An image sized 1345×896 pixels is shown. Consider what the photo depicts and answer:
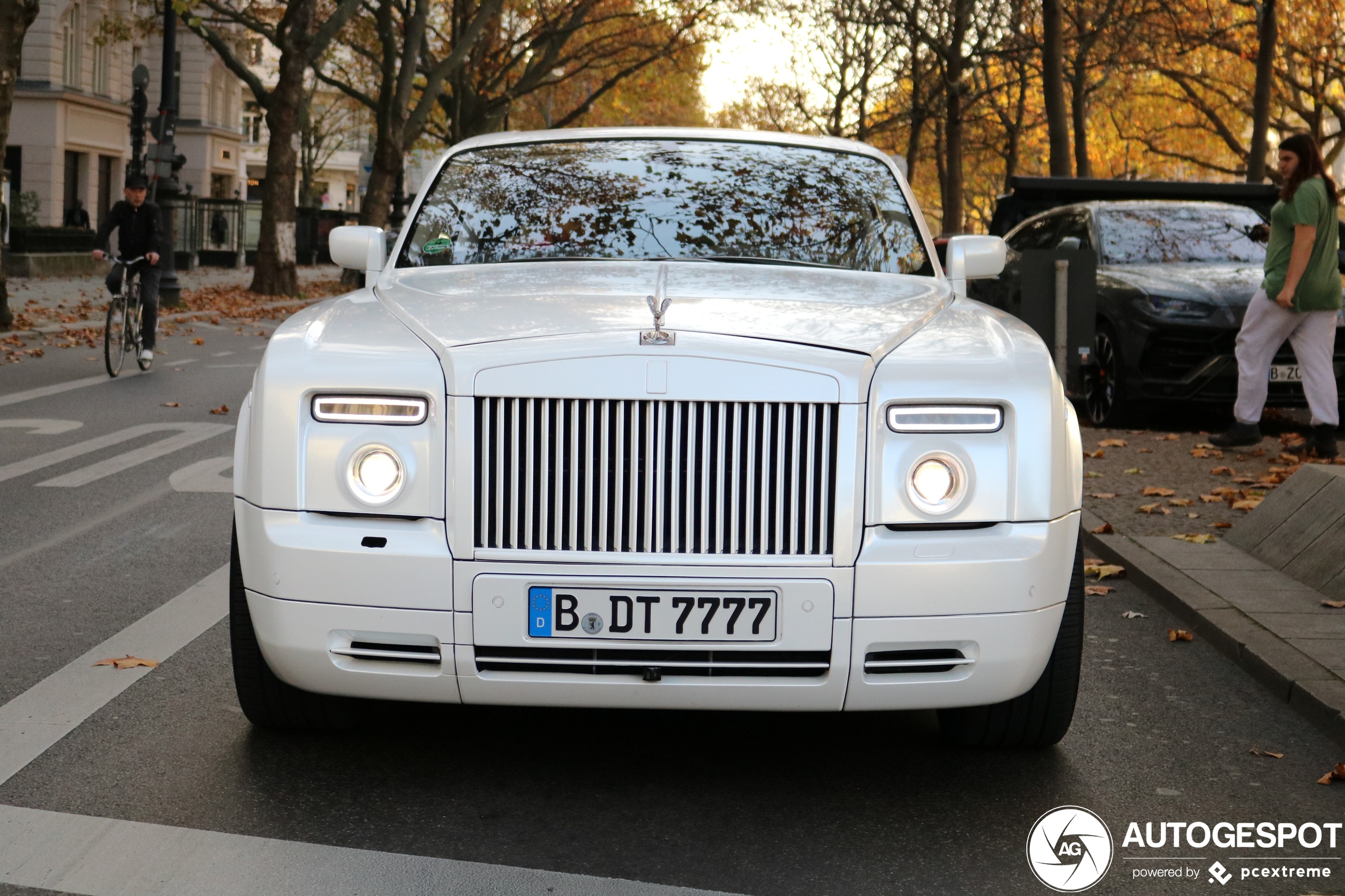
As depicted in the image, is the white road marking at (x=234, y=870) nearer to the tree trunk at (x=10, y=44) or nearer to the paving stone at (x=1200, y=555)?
the paving stone at (x=1200, y=555)

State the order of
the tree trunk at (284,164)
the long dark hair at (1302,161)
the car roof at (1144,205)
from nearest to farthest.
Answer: the long dark hair at (1302,161) < the car roof at (1144,205) < the tree trunk at (284,164)

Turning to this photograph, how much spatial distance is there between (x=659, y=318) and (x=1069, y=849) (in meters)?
1.53

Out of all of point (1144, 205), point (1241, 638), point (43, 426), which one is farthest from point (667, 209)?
point (1144, 205)

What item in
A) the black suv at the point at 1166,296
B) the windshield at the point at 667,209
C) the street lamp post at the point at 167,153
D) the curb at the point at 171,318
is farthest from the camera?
the street lamp post at the point at 167,153

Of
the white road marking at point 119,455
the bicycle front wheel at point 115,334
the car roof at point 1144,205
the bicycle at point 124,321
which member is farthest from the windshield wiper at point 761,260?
the bicycle front wheel at point 115,334

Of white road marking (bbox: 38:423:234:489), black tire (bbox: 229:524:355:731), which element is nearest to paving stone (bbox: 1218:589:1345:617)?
black tire (bbox: 229:524:355:731)

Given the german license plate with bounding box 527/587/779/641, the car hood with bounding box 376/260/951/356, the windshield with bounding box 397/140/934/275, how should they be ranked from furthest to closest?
the windshield with bounding box 397/140/934/275
the car hood with bounding box 376/260/951/356
the german license plate with bounding box 527/587/779/641

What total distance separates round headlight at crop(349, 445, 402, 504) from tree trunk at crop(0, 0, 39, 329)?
15.3 metres

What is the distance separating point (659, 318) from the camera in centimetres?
399

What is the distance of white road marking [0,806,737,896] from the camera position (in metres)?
3.43

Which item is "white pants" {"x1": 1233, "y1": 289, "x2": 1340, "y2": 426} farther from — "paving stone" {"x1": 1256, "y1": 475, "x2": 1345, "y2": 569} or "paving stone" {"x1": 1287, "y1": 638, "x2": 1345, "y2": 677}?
"paving stone" {"x1": 1287, "y1": 638, "x2": 1345, "y2": 677}

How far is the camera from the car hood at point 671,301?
13.0 ft

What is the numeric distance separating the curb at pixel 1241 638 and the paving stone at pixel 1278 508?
455 millimetres

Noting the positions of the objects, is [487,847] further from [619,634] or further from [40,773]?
[40,773]
